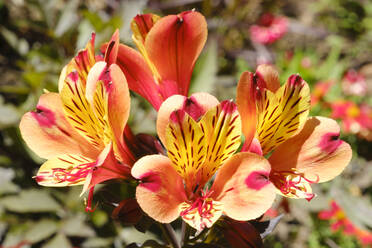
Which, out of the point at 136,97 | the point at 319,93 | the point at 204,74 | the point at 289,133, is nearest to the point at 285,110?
the point at 289,133

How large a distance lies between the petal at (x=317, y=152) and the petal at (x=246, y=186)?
134mm

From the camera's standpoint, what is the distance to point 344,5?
3.45m

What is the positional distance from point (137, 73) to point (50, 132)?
21 centimetres

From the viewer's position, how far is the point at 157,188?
25.1 inches

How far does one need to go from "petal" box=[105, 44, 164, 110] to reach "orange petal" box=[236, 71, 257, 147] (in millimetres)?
192

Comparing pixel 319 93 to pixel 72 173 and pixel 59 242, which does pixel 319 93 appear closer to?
pixel 59 242

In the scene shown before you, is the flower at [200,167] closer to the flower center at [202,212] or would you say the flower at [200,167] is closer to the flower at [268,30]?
the flower center at [202,212]

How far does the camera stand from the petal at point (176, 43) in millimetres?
711

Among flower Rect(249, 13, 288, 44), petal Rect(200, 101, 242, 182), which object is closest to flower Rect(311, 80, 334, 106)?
flower Rect(249, 13, 288, 44)

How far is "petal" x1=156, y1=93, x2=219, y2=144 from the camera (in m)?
0.65

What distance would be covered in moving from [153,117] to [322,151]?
39.9 inches

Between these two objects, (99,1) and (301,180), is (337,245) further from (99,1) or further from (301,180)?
(99,1)

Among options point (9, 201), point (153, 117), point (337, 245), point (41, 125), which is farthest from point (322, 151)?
point (337, 245)

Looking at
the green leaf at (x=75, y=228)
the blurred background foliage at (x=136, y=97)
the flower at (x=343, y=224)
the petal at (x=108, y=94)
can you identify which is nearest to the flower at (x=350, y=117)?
the blurred background foliage at (x=136, y=97)
